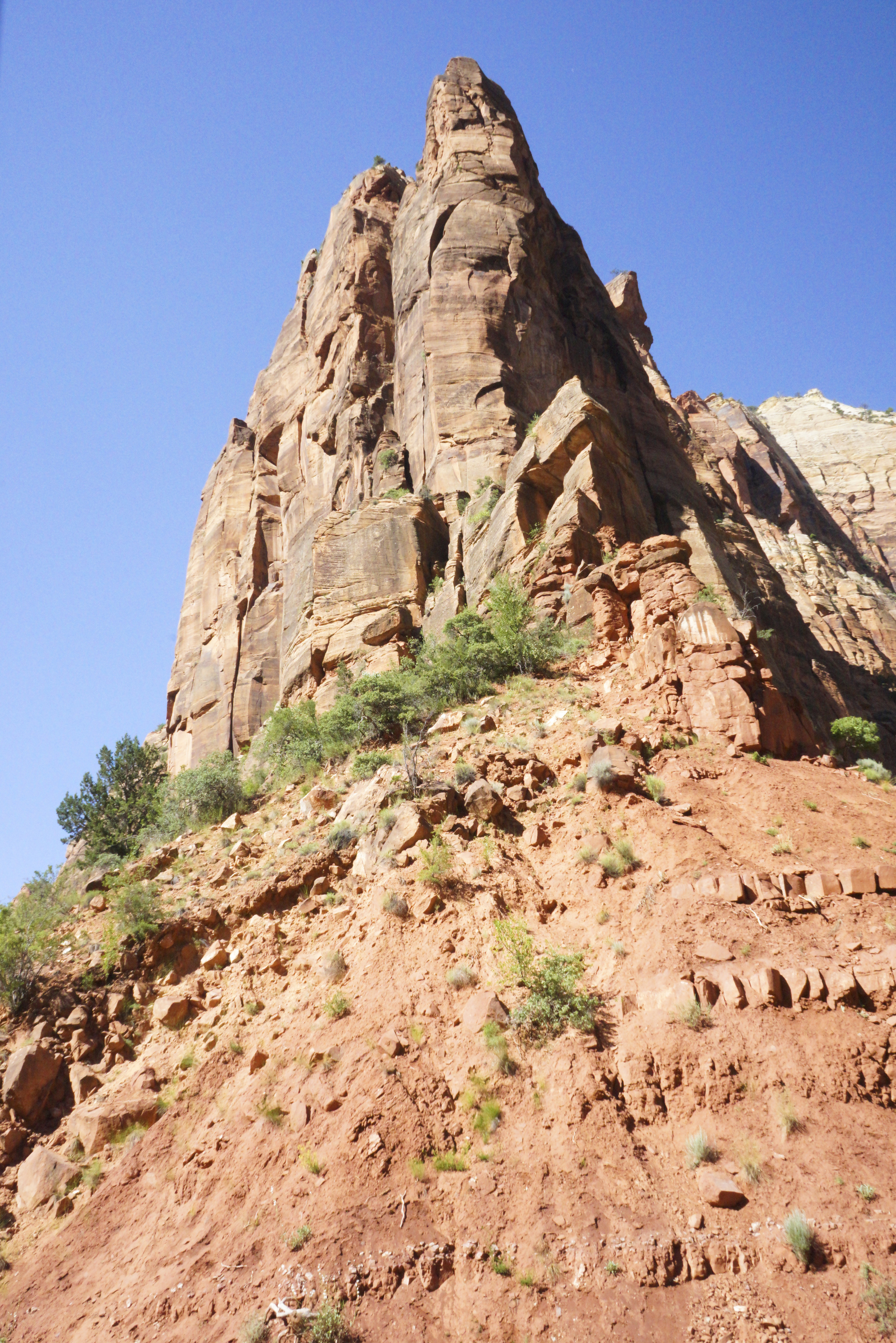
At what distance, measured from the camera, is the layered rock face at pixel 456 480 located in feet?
81.2

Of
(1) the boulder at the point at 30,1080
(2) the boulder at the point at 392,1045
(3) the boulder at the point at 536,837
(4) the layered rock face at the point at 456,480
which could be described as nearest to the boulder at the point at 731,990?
(2) the boulder at the point at 392,1045

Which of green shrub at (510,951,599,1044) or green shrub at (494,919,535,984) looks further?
green shrub at (494,919,535,984)

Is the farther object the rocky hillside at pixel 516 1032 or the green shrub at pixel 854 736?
the green shrub at pixel 854 736

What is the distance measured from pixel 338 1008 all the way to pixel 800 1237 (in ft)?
19.1

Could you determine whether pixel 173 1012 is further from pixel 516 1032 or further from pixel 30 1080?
pixel 516 1032

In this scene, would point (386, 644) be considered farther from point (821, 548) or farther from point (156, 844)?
point (821, 548)

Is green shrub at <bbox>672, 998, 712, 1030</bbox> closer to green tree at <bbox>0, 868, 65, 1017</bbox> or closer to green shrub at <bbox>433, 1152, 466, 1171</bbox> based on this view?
green shrub at <bbox>433, 1152, 466, 1171</bbox>

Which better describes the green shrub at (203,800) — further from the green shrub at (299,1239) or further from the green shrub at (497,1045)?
the green shrub at (299,1239)

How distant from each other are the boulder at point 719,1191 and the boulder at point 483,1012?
110 inches

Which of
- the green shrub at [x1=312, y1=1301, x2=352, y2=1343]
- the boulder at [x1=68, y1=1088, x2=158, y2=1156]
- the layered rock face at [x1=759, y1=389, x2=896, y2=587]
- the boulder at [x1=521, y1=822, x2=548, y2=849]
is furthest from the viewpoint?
the layered rock face at [x1=759, y1=389, x2=896, y2=587]

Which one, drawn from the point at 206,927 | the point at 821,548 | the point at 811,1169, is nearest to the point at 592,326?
the point at 821,548

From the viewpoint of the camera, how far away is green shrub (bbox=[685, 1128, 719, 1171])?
7680 mm

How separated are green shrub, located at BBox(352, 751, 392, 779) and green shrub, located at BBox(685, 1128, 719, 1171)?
989 centimetres

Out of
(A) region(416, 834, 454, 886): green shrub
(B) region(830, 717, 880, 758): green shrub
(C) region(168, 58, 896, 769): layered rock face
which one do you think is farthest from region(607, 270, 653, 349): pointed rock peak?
(A) region(416, 834, 454, 886): green shrub
